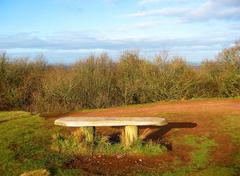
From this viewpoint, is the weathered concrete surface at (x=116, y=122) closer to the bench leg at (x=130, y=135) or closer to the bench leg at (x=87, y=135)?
the bench leg at (x=130, y=135)

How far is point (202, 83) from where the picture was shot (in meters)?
29.3

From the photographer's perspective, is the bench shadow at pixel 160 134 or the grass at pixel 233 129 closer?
the grass at pixel 233 129

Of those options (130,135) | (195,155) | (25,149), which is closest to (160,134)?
(130,135)

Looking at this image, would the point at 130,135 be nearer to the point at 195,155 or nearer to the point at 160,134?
the point at 195,155

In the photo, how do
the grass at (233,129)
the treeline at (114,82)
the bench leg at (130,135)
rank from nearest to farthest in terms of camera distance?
the grass at (233,129) < the bench leg at (130,135) < the treeline at (114,82)

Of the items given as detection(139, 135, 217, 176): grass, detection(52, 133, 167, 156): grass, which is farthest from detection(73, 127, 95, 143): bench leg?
detection(139, 135, 217, 176): grass

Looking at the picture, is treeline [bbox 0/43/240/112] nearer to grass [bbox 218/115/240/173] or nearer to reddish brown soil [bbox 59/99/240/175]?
reddish brown soil [bbox 59/99/240/175]

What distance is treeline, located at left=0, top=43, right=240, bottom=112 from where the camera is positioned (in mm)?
28422

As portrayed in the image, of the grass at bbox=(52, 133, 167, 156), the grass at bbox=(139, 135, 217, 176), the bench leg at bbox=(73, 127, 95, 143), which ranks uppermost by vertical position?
the bench leg at bbox=(73, 127, 95, 143)

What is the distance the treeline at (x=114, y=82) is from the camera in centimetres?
2842

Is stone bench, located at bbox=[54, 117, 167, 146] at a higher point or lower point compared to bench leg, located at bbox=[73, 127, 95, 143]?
higher

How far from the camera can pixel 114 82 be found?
30969mm

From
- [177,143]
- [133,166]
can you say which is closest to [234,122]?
[177,143]

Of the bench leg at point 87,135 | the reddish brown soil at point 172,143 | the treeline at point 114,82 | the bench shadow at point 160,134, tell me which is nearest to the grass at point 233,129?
the reddish brown soil at point 172,143
